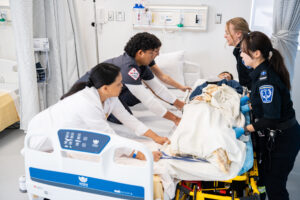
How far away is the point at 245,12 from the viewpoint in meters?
3.62

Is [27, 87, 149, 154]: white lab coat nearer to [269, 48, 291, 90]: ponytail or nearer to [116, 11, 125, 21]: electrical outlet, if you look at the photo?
[269, 48, 291, 90]: ponytail

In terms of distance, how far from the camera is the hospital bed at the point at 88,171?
1449mm

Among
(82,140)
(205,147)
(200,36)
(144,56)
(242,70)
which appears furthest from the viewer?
(200,36)

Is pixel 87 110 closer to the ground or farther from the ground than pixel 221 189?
farther from the ground

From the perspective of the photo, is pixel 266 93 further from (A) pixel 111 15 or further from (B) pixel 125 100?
(A) pixel 111 15

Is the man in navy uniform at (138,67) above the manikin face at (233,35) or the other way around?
the other way around

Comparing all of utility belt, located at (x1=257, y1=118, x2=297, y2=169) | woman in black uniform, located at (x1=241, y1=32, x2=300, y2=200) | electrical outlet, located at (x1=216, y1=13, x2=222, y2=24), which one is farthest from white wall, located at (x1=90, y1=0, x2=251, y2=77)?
utility belt, located at (x1=257, y1=118, x2=297, y2=169)

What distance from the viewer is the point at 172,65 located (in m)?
3.72

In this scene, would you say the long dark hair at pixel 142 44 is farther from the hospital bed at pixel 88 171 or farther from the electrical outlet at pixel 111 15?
the electrical outlet at pixel 111 15

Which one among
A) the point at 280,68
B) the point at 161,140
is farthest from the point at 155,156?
the point at 280,68

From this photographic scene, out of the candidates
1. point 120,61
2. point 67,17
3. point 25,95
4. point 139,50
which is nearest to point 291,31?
point 139,50

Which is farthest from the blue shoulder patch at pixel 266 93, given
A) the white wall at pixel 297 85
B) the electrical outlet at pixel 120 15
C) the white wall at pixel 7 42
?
the white wall at pixel 7 42

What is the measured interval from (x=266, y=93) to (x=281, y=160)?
50 centimetres

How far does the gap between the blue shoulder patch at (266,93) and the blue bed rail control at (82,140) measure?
1.01 m
